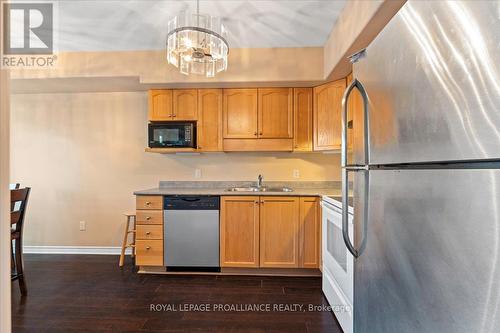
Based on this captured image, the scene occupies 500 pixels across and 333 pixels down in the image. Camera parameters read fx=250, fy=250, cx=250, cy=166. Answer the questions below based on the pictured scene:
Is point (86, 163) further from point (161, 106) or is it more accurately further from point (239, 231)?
point (239, 231)

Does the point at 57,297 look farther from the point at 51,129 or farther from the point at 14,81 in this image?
the point at 14,81

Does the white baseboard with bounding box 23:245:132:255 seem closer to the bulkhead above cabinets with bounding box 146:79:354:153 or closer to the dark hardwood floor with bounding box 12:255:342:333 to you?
the dark hardwood floor with bounding box 12:255:342:333

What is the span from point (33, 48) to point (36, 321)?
2.66 m

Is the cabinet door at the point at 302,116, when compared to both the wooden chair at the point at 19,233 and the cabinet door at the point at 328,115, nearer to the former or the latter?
the cabinet door at the point at 328,115

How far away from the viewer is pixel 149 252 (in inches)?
108

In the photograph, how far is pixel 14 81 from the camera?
3.04 m

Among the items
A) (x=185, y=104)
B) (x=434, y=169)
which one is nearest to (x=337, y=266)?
(x=434, y=169)

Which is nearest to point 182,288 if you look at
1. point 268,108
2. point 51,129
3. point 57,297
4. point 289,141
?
point 57,297

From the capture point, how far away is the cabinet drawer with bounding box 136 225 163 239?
2.77 m

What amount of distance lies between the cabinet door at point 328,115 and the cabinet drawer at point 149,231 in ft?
6.68

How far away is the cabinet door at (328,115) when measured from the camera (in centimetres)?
275

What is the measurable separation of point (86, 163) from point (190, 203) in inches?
71.6

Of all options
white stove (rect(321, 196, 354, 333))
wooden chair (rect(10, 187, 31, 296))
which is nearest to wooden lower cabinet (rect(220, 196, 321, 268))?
white stove (rect(321, 196, 354, 333))

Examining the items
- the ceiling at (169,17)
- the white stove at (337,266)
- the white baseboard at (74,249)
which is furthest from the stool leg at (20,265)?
the white stove at (337,266)
